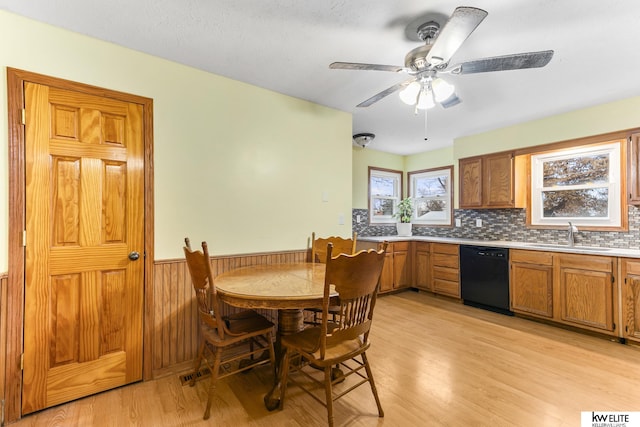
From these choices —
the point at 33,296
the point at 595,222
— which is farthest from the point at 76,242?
the point at 595,222

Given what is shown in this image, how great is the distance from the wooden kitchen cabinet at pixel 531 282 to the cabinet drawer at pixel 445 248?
27.7 inches

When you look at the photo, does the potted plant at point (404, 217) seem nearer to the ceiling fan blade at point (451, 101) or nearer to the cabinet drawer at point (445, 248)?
the cabinet drawer at point (445, 248)

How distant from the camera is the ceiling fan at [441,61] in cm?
142

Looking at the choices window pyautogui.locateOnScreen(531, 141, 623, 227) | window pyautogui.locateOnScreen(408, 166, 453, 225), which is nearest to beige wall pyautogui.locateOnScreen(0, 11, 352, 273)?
window pyautogui.locateOnScreen(408, 166, 453, 225)

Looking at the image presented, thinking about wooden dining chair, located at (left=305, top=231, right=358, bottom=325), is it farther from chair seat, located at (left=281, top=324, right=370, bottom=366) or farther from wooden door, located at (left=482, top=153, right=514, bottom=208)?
wooden door, located at (left=482, top=153, right=514, bottom=208)

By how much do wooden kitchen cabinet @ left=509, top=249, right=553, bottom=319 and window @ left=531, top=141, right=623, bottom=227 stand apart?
2.29 ft

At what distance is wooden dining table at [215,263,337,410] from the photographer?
64.6 inches

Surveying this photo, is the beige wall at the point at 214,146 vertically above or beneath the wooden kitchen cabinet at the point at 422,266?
above

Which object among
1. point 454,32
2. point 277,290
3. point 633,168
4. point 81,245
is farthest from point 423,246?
point 81,245

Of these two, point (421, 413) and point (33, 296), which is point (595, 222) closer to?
point (421, 413)

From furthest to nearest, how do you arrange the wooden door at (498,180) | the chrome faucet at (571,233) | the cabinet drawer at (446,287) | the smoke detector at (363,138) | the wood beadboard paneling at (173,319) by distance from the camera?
1. the smoke detector at (363,138)
2. the cabinet drawer at (446,287)
3. the wooden door at (498,180)
4. the chrome faucet at (571,233)
5. the wood beadboard paneling at (173,319)

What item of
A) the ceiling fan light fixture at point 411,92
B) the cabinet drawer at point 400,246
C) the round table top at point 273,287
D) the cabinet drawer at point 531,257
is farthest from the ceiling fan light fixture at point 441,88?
the cabinet drawer at point 400,246

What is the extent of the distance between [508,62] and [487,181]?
2.67 metres

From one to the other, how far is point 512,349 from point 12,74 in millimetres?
4183
